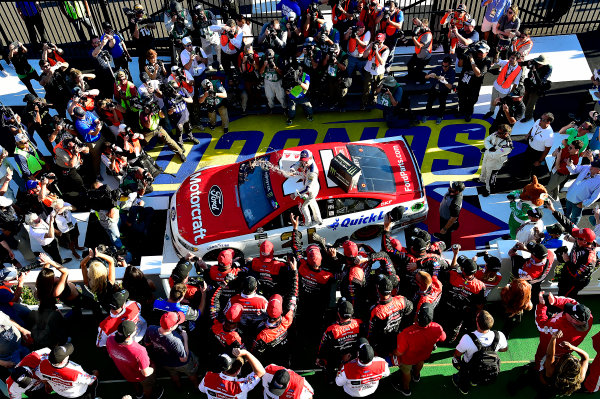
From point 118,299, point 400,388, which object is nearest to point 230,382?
point 118,299

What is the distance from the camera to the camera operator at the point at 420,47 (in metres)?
11.1

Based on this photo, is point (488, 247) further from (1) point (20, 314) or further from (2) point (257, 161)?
(1) point (20, 314)

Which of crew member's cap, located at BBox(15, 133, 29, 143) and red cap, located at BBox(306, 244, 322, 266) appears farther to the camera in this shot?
crew member's cap, located at BBox(15, 133, 29, 143)

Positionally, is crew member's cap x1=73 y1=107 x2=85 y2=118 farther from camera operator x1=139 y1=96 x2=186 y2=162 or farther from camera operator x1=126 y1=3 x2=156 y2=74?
camera operator x1=126 y1=3 x2=156 y2=74

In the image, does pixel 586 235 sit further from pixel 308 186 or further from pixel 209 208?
pixel 209 208

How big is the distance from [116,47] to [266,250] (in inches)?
283

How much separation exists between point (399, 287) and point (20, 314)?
4.94 meters

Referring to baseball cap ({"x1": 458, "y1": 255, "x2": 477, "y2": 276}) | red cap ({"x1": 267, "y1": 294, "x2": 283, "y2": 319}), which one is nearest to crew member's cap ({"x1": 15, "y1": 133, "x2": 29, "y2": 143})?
red cap ({"x1": 267, "y1": 294, "x2": 283, "y2": 319})

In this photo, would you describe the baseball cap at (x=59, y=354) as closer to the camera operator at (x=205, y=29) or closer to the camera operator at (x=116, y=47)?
the camera operator at (x=116, y=47)

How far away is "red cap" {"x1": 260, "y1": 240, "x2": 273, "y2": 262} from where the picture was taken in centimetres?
667

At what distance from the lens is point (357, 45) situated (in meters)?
10.9

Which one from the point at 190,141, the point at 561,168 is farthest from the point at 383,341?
the point at 190,141

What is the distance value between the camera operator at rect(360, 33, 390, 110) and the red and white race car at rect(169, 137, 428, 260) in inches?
108

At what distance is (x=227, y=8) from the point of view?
12953 millimetres
